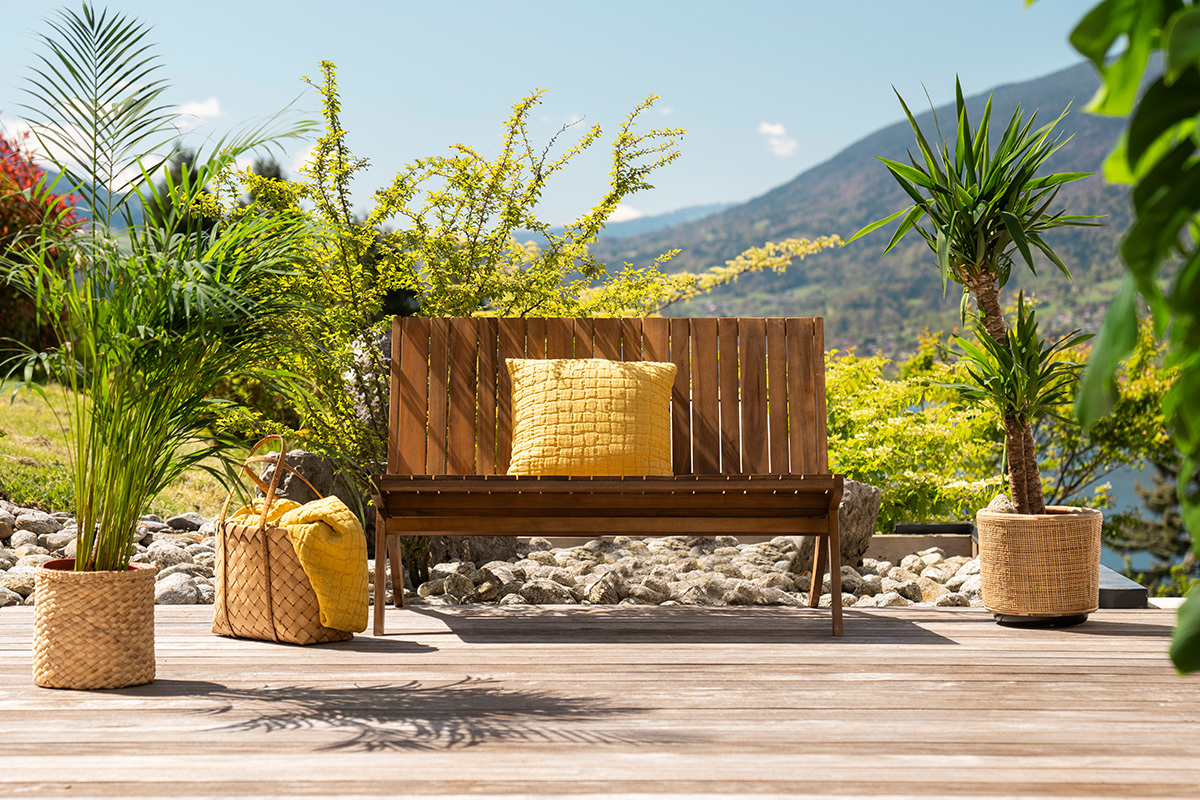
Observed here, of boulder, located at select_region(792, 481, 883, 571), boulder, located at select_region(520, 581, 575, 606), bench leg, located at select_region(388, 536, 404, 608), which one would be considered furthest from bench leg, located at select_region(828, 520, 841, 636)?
bench leg, located at select_region(388, 536, 404, 608)

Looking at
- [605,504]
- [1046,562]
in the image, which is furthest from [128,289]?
[1046,562]

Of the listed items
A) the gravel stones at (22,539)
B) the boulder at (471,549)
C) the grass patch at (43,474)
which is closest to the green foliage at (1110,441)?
the boulder at (471,549)

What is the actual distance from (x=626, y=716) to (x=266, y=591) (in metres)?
1.42

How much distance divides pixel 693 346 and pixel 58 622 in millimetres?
2343

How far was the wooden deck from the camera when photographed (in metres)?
1.75

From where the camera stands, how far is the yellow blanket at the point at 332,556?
2980 millimetres

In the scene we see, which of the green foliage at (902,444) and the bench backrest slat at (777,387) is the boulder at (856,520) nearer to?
the bench backrest slat at (777,387)

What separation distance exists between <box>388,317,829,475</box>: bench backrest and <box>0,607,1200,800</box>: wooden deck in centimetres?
70

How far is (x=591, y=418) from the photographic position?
347cm

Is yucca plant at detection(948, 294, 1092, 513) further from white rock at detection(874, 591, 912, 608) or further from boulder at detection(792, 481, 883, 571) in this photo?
→ boulder at detection(792, 481, 883, 571)

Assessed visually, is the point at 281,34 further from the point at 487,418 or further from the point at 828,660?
the point at 828,660

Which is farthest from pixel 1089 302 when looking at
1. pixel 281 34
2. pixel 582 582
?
pixel 582 582

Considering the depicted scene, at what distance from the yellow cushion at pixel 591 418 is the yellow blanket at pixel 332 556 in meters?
0.68

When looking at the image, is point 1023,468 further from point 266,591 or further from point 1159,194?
point 1159,194
